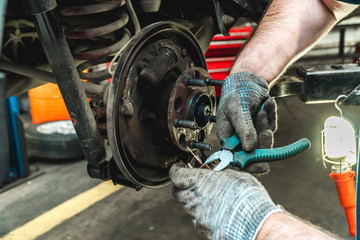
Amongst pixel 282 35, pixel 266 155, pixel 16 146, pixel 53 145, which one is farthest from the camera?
pixel 53 145

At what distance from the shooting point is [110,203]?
2.02 m

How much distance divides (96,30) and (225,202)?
60 cm

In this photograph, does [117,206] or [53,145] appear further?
[53,145]

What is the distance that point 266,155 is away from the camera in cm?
84

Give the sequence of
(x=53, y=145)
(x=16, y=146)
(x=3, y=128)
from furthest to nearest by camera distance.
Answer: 1. (x=53, y=145)
2. (x=16, y=146)
3. (x=3, y=128)

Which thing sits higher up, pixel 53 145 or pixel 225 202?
pixel 225 202

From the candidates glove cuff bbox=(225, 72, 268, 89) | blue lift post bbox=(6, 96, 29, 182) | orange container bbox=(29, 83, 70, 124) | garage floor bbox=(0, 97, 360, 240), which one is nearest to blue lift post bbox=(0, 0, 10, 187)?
glove cuff bbox=(225, 72, 268, 89)

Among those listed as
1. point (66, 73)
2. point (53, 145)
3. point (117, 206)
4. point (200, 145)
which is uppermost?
point (66, 73)

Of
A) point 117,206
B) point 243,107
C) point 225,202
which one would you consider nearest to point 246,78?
point 243,107

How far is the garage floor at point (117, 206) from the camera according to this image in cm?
176

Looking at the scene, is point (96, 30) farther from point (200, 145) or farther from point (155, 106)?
point (200, 145)

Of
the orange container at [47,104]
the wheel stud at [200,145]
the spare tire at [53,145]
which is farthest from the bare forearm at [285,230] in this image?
the orange container at [47,104]

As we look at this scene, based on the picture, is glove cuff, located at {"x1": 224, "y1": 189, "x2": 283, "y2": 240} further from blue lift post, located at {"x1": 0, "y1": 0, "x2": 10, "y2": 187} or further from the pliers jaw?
blue lift post, located at {"x1": 0, "y1": 0, "x2": 10, "y2": 187}

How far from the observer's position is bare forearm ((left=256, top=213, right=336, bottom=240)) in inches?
27.3
